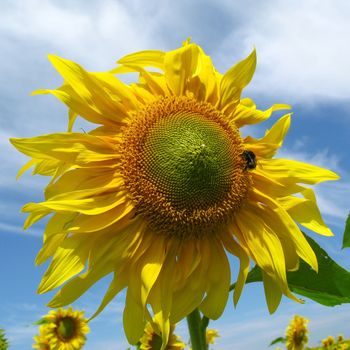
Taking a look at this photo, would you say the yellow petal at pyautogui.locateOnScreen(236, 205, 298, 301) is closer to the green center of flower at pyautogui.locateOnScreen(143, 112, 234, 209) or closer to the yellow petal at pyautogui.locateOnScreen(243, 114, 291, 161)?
the green center of flower at pyautogui.locateOnScreen(143, 112, 234, 209)

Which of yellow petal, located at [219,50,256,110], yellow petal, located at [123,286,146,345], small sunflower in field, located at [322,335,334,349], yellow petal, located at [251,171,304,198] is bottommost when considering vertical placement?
yellow petal, located at [123,286,146,345]

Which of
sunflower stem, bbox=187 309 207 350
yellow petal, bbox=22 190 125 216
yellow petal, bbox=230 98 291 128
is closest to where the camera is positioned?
yellow petal, bbox=22 190 125 216

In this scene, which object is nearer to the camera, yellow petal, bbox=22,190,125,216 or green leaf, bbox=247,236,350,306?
yellow petal, bbox=22,190,125,216

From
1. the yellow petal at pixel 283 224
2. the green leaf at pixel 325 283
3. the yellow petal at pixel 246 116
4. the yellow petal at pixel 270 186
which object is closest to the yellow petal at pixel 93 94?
the yellow petal at pixel 246 116

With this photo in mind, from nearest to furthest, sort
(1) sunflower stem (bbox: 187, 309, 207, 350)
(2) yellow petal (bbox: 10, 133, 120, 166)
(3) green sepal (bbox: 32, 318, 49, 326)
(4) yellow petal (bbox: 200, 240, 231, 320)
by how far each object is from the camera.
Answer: (2) yellow petal (bbox: 10, 133, 120, 166)
(4) yellow petal (bbox: 200, 240, 231, 320)
(1) sunflower stem (bbox: 187, 309, 207, 350)
(3) green sepal (bbox: 32, 318, 49, 326)

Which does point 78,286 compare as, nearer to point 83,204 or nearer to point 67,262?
point 67,262

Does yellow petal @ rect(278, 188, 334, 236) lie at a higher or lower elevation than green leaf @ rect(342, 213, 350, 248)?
higher

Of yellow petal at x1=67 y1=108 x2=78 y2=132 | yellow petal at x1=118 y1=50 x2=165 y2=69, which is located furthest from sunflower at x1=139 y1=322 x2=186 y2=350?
yellow petal at x1=118 y1=50 x2=165 y2=69
